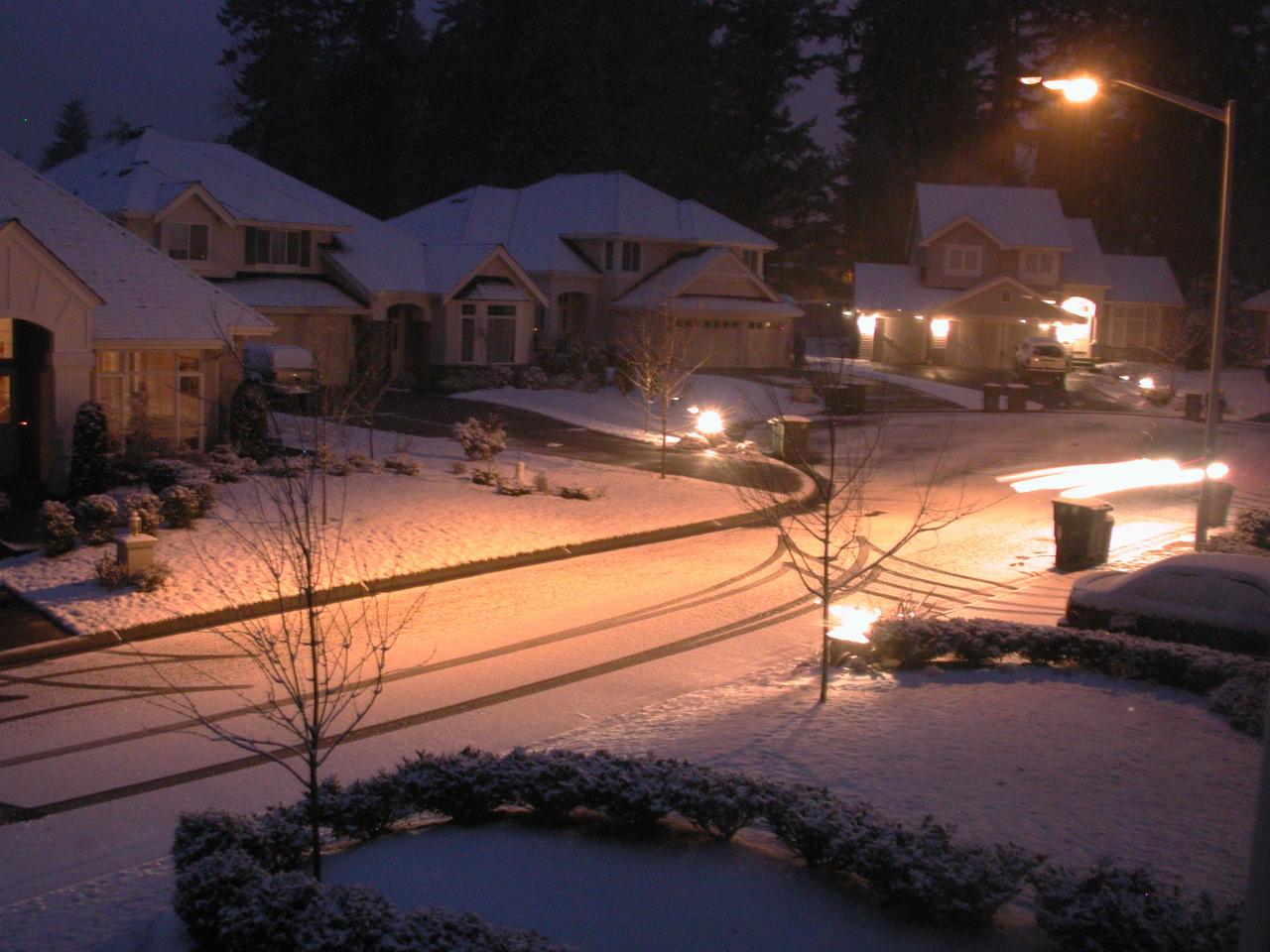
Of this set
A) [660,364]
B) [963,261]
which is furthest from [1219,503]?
[963,261]

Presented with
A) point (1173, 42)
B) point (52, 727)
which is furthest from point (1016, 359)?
point (52, 727)

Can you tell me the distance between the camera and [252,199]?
4053 centimetres

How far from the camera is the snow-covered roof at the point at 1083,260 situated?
61031mm

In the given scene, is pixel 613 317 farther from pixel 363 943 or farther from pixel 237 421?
pixel 363 943

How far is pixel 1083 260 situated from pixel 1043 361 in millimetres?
15045

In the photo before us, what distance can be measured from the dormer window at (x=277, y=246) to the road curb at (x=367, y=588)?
22.9m

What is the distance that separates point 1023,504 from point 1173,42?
192 feet

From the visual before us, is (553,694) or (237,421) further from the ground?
(237,421)

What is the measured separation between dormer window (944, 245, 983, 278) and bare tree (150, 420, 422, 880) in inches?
1655

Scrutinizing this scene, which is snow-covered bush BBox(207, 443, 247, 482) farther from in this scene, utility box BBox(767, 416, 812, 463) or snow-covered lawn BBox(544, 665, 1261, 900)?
snow-covered lawn BBox(544, 665, 1261, 900)

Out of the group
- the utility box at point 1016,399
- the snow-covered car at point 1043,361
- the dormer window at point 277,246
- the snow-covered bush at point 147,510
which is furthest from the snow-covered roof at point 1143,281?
the snow-covered bush at point 147,510

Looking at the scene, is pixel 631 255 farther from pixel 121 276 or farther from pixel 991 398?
pixel 121 276

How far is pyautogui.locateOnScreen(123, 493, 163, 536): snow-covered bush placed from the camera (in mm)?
18125

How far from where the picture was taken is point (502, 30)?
222ft
